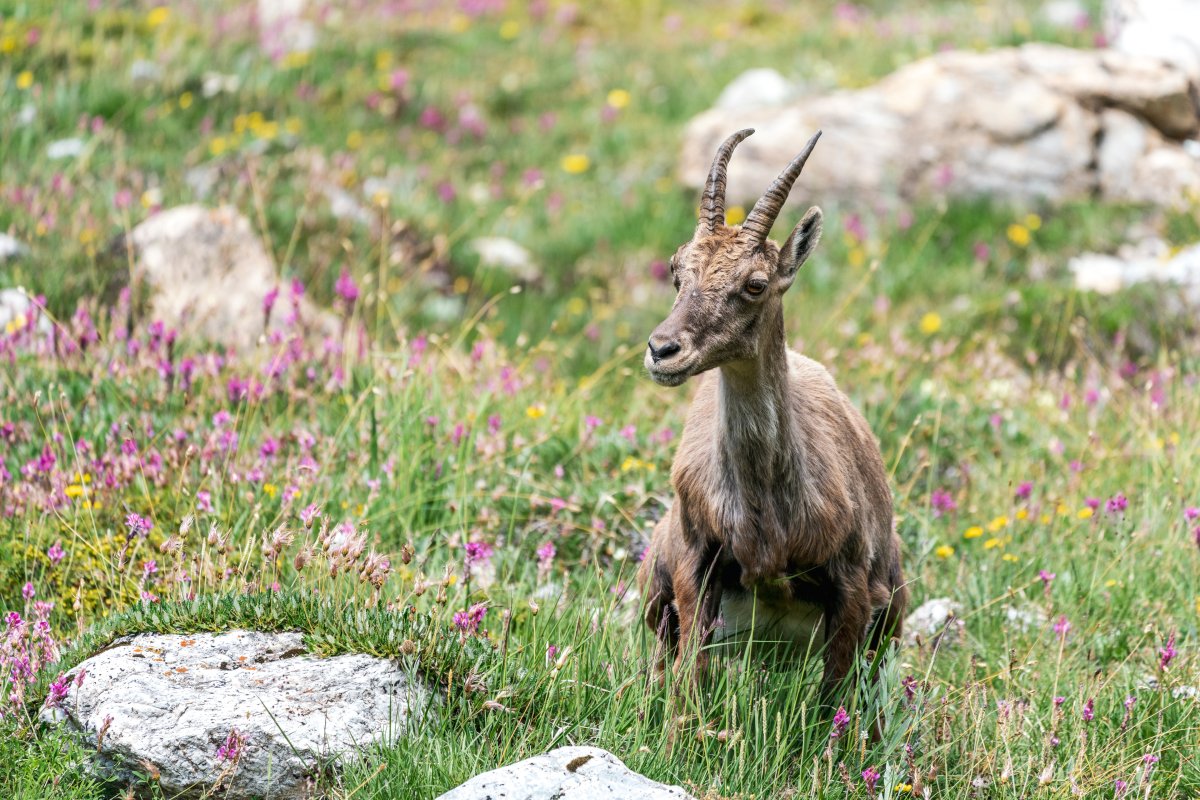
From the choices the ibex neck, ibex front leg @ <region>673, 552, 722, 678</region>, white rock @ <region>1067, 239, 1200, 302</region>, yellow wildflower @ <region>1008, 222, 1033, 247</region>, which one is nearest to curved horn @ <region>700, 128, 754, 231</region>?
the ibex neck

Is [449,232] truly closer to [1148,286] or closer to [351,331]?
[351,331]

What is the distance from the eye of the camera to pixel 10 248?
8.10 metres

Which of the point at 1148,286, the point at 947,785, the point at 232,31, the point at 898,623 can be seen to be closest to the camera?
the point at 947,785

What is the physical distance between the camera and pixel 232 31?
1331 cm

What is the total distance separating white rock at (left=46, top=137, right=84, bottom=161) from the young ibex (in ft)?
21.8

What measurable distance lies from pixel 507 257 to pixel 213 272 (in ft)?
10.7

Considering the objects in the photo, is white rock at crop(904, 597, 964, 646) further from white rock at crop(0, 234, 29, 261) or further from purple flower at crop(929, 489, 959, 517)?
white rock at crop(0, 234, 29, 261)

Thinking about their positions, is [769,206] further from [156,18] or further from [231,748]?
[156,18]

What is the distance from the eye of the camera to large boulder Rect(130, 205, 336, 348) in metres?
7.86

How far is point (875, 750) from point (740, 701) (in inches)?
18.3

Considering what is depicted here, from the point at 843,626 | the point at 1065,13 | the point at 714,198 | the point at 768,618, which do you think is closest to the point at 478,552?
the point at 768,618

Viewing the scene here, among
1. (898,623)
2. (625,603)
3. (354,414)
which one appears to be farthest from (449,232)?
(898,623)

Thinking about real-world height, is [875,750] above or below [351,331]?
below

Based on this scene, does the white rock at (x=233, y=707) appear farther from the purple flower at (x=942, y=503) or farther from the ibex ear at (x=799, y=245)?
the purple flower at (x=942, y=503)
